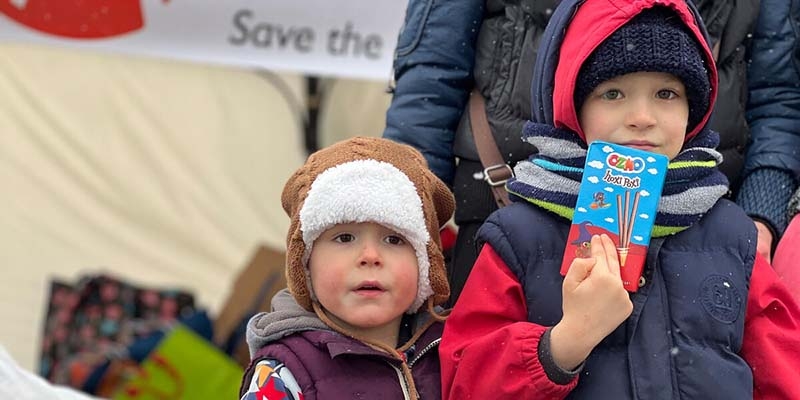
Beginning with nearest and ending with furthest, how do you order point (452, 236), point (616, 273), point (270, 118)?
1. point (616, 273)
2. point (452, 236)
3. point (270, 118)

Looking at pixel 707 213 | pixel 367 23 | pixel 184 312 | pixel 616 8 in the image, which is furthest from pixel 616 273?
pixel 184 312

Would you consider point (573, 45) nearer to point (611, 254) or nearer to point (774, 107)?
point (611, 254)

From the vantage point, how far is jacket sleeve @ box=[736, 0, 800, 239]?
247 centimetres

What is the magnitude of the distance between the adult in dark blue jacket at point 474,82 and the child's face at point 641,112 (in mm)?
325

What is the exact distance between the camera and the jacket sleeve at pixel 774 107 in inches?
97.3

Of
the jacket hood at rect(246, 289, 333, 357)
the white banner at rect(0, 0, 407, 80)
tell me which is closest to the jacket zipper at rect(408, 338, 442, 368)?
Answer: the jacket hood at rect(246, 289, 333, 357)

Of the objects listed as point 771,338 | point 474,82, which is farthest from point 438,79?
point 771,338

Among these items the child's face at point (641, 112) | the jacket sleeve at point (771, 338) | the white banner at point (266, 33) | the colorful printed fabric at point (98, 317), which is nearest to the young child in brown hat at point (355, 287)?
the child's face at point (641, 112)

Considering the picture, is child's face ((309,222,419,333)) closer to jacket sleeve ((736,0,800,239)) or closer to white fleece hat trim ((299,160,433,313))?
white fleece hat trim ((299,160,433,313))

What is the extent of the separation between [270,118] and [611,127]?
3.48 m

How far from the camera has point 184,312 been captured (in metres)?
5.11

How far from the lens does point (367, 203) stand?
214 centimetres

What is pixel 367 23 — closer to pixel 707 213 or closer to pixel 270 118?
pixel 270 118

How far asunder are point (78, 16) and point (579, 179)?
2.47 m
